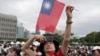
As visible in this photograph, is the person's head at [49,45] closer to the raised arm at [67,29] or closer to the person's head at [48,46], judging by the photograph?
the person's head at [48,46]

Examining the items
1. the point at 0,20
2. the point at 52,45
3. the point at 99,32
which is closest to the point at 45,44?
the point at 52,45

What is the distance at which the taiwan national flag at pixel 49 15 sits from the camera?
185 inches

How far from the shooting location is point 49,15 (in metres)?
4.91

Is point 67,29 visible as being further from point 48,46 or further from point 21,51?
point 21,51

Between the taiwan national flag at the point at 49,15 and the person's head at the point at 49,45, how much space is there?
37cm

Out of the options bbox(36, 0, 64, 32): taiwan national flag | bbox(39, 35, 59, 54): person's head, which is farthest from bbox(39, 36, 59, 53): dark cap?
bbox(36, 0, 64, 32): taiwan national flag

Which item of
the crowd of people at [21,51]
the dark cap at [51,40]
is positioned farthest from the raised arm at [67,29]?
the crowd of people at [21,51]

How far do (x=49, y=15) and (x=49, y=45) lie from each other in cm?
83

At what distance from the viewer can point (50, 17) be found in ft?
16.0

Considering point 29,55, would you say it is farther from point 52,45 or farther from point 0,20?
point 0,20

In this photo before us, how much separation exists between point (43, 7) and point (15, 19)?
418 feet

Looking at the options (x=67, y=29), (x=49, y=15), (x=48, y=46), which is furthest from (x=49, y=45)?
(x=49, y=15)

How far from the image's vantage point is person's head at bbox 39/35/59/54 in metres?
4.16

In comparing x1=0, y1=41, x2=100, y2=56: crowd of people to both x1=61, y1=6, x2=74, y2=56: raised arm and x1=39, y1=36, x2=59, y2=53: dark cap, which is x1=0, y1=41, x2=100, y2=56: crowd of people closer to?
x1=39, y1=36, x2=59, y2=53: dark cap
